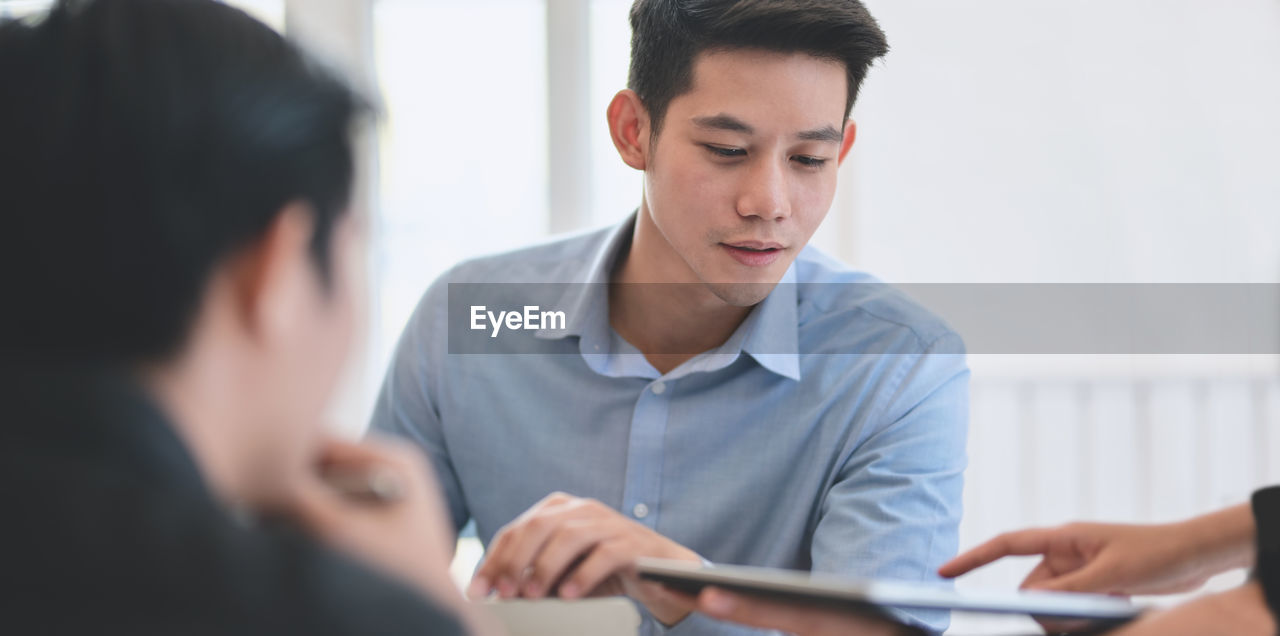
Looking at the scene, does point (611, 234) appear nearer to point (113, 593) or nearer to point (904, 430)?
point (904, 430)

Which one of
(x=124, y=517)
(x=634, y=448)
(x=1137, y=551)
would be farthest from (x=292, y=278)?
(x=634, y=448)

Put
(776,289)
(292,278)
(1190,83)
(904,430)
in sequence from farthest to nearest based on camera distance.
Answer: (1190,83), (776,289), (904,430), (292,278)

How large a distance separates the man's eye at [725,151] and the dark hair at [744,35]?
106 mm

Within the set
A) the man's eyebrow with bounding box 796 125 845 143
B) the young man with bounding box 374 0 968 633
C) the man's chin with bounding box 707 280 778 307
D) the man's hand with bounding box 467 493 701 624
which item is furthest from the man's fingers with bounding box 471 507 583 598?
the man's eyebrow with bounding box 796 125 845 143

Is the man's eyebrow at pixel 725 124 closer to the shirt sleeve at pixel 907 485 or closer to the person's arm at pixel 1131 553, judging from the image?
the shirt sleeve at pixel 907 485

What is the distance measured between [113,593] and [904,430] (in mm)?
1101

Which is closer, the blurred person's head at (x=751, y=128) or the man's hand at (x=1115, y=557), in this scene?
the man's hand at (x=1115, y=557)

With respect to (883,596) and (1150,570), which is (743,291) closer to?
(1150,570)

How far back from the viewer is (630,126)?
162 centimetres

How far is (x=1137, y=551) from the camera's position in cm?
98

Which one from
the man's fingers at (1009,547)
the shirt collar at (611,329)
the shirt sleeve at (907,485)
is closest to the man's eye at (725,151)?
the shirt collar at (611,329)

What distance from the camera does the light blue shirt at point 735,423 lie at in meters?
1.34

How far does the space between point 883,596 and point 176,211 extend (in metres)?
0.48

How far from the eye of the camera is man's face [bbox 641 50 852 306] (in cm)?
138
